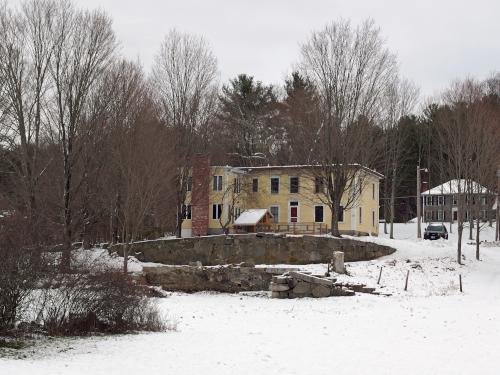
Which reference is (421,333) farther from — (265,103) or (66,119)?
(265,103)

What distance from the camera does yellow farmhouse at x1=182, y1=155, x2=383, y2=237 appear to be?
158 ft

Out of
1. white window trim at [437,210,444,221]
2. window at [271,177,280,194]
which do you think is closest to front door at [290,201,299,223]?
window at [271,177,280,194]

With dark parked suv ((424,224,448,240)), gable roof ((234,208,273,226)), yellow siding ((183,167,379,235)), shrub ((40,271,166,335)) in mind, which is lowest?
shrub ((40,271,166,335))

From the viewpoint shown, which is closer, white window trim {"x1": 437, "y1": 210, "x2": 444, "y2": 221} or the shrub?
the shrub

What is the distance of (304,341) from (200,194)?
3477 centimetres

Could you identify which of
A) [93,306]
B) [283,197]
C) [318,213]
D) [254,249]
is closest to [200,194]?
[283,197]

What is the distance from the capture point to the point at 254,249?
39.7 m

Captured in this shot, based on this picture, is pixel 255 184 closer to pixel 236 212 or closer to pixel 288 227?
pixel 236 212

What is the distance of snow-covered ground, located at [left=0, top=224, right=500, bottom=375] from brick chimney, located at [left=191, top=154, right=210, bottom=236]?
2176 cm

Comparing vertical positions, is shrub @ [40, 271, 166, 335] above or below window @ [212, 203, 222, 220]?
below

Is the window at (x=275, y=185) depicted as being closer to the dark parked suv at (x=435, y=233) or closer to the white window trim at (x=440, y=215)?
the dark parked suv at (x=435, y=233)

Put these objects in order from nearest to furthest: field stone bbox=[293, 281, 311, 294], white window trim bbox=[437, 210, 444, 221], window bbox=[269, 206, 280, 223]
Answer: field stone bbox=[293, 281, 311, 294]
window bbox=[269, 206, 280, 223]
white window trim bbox=[437, 210, 444, 221]

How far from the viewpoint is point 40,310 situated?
502 inches

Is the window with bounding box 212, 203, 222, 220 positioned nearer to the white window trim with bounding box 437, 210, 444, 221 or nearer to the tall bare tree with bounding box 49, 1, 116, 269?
the tall bare tree with bounding box 49, 1, 116, 269
